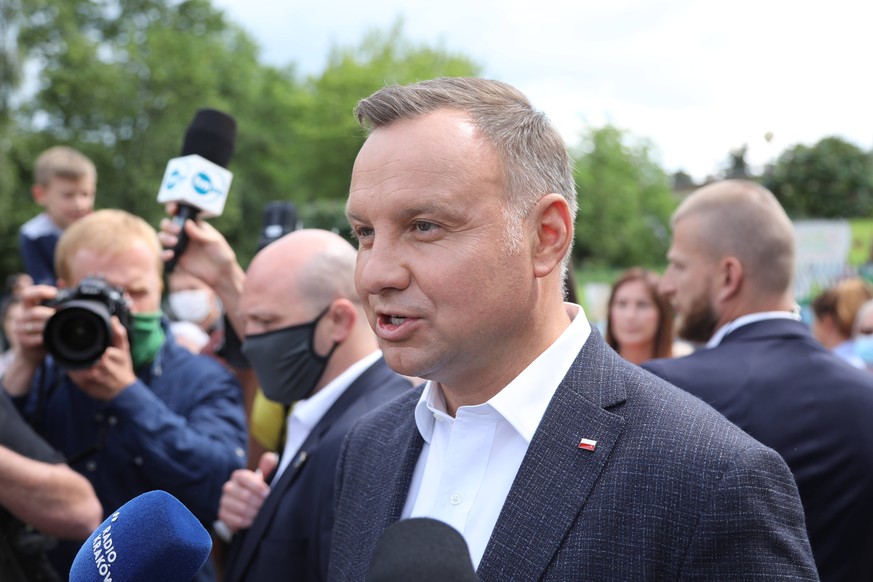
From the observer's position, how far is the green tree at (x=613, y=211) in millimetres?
44156

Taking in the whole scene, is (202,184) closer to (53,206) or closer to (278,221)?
(278,221)

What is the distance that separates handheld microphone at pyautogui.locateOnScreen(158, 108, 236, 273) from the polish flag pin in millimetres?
2337

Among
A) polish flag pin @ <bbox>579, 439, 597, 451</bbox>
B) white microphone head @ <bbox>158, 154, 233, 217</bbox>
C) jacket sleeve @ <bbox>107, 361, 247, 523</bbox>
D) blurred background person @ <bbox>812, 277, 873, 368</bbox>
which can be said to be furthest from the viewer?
blurred background person @ <bbox>812, 277, 873, 368</bbox>

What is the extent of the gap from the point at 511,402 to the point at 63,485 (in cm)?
195

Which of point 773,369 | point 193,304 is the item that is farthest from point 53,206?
point 773,369

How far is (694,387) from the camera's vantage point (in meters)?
3.12

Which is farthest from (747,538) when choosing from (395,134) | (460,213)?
(395,134)

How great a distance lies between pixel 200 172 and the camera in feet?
11.7

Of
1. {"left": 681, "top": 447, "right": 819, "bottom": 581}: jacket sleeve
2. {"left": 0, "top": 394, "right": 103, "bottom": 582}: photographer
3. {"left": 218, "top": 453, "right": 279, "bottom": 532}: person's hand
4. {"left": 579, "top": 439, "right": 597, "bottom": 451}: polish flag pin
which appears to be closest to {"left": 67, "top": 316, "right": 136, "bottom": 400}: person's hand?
{"left": 0, "top": 394, "right": 103, "bottom": 582}: photographer

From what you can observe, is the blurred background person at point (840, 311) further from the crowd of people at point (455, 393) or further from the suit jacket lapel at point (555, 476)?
the suit jacket lapel at point (555, 476)

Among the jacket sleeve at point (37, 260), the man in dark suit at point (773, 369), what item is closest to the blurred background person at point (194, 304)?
the jacket sleeve at point (37, 260)

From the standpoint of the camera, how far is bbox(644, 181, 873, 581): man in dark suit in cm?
300

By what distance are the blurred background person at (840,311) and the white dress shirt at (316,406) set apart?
5.57 m

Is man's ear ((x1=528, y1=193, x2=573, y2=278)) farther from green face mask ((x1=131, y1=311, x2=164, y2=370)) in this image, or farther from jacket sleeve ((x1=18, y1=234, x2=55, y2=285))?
jacket sleeve ((x1=18, y1=234, x2=55, y2=285))
